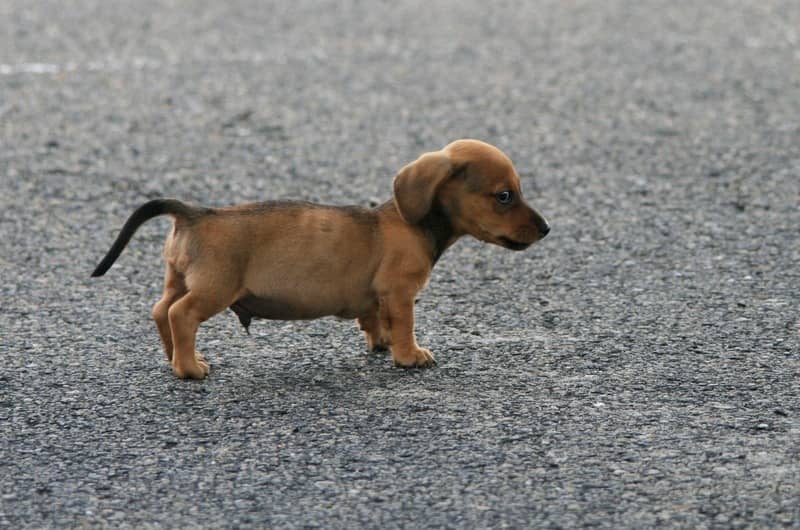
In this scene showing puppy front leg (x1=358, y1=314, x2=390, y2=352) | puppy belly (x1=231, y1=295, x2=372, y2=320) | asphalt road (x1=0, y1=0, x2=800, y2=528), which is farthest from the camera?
puppy front leg (x1=358, y1=314, x2=390, y2=352)

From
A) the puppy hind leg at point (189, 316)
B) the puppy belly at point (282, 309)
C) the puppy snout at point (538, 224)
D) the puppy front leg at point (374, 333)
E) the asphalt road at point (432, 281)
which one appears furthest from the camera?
the puppy front leg at point (374, 333)

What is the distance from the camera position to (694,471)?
14.1ft

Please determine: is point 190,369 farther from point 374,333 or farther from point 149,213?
point 374,333

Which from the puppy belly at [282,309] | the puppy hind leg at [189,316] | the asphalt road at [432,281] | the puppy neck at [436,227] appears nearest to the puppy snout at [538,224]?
the puppy neck at [436,227]

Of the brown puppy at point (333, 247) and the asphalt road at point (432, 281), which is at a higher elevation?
the brown puppy at point (333, 247)

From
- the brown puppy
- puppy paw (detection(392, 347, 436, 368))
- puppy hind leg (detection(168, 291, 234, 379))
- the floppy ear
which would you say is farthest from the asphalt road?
the floppy ear

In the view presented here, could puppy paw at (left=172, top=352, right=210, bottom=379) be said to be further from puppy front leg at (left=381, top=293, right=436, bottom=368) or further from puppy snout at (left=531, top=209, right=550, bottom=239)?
puppy snout at (left=531, top=209, right=550, bottom=239)

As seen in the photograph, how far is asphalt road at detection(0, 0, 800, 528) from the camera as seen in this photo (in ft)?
14.0

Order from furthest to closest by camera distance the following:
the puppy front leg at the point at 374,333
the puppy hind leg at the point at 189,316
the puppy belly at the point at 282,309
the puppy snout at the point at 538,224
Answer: the puppy front leg at the point at 374,333 < the puppy snout at the point at 538,224 < the puppy belly at the point at 282,309 < the puppy hind leg at the point at 189,316

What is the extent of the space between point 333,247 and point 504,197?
0.65 meters

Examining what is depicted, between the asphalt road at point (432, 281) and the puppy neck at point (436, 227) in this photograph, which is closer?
the asphalt road at point (432, 281)

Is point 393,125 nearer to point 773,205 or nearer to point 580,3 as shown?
point 773,205

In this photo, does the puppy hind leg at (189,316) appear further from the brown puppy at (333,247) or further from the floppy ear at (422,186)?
the floppy ear at (422,186)

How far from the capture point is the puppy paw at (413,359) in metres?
5.24
